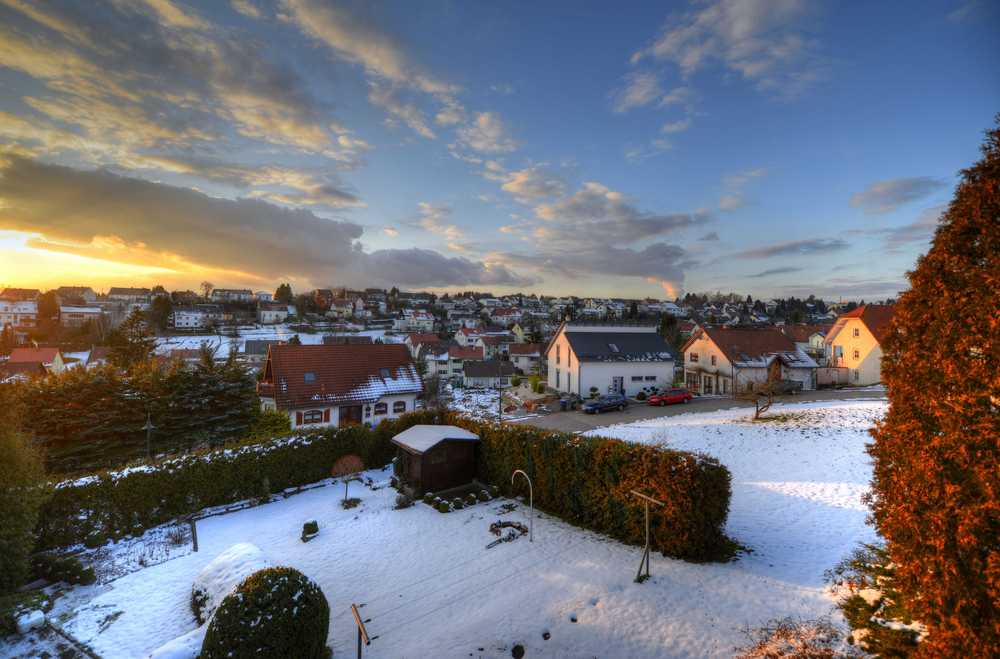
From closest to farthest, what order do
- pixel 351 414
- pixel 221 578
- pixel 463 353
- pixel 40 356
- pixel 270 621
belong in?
1. pixel 270 621
2. pixel 221 578
3. pixel 351 414
4. pixel 40 356
5. pixel 463 353

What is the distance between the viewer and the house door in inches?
961

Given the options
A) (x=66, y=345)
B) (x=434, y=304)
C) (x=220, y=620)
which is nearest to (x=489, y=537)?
(x=220, y=620)

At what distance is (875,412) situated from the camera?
21.5m

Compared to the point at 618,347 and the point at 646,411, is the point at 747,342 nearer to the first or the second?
the point at 618,347

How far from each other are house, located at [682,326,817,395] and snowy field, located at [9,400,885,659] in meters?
18.6

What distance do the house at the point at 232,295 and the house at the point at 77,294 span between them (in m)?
31.7

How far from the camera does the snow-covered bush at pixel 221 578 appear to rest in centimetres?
800

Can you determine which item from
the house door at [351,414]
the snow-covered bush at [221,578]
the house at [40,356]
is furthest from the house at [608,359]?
the house at [40,356]

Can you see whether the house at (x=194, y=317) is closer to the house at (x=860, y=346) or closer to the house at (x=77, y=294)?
the house at (x=77, y=294)

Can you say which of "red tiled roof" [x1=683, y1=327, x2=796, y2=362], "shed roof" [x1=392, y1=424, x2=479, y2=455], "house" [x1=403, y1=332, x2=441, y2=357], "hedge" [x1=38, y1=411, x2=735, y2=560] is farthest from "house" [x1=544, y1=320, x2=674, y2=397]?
"house" [x1=403, y1=332, x2=441, y2=357]

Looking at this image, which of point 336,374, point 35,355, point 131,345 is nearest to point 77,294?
point 35,355

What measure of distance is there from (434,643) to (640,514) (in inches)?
230

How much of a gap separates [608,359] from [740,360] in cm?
1094

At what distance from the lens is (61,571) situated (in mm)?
10234
